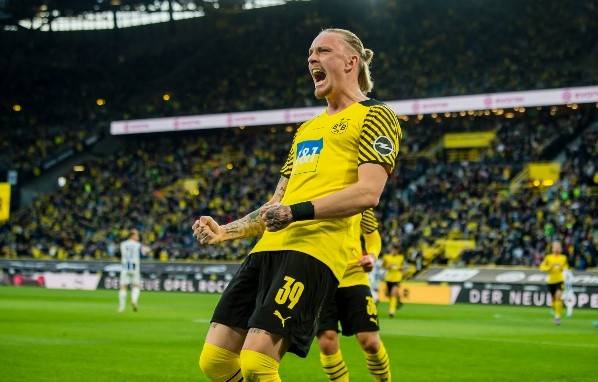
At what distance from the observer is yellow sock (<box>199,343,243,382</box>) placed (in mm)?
5598

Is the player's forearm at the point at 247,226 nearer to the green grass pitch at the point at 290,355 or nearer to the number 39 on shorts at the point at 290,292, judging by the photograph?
the number 39 on shorts at the point at 290,292

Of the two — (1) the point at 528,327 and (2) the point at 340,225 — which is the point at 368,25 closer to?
(1) the point at 528,327

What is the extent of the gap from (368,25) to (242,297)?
54.8m

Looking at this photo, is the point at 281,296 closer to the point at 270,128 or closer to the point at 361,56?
the point at 361,56

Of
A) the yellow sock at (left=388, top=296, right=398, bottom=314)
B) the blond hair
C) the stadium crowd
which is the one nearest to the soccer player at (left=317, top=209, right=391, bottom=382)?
the blond hair

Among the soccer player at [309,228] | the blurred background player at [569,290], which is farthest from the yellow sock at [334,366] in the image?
the blurred background player at [569,290]

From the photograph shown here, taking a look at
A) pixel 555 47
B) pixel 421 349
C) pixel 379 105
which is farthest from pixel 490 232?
pixel 379 105

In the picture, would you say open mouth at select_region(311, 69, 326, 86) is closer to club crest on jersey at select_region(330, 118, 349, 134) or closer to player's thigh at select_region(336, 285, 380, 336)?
club crest on jersey at select_region(330, 118, 349, 134)

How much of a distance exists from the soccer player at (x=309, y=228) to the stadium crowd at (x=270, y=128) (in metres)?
29.8

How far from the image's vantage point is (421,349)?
16062 mm

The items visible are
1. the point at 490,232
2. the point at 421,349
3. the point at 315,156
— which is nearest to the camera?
the point at 315,156

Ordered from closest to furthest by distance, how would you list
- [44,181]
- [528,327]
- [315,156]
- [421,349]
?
[315,156] → [421,349] → [528,327] → [44,181]

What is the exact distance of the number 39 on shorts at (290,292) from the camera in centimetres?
524

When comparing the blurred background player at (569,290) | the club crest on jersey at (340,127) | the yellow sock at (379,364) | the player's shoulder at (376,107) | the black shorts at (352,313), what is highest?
the player's shoulder at (376,107)
